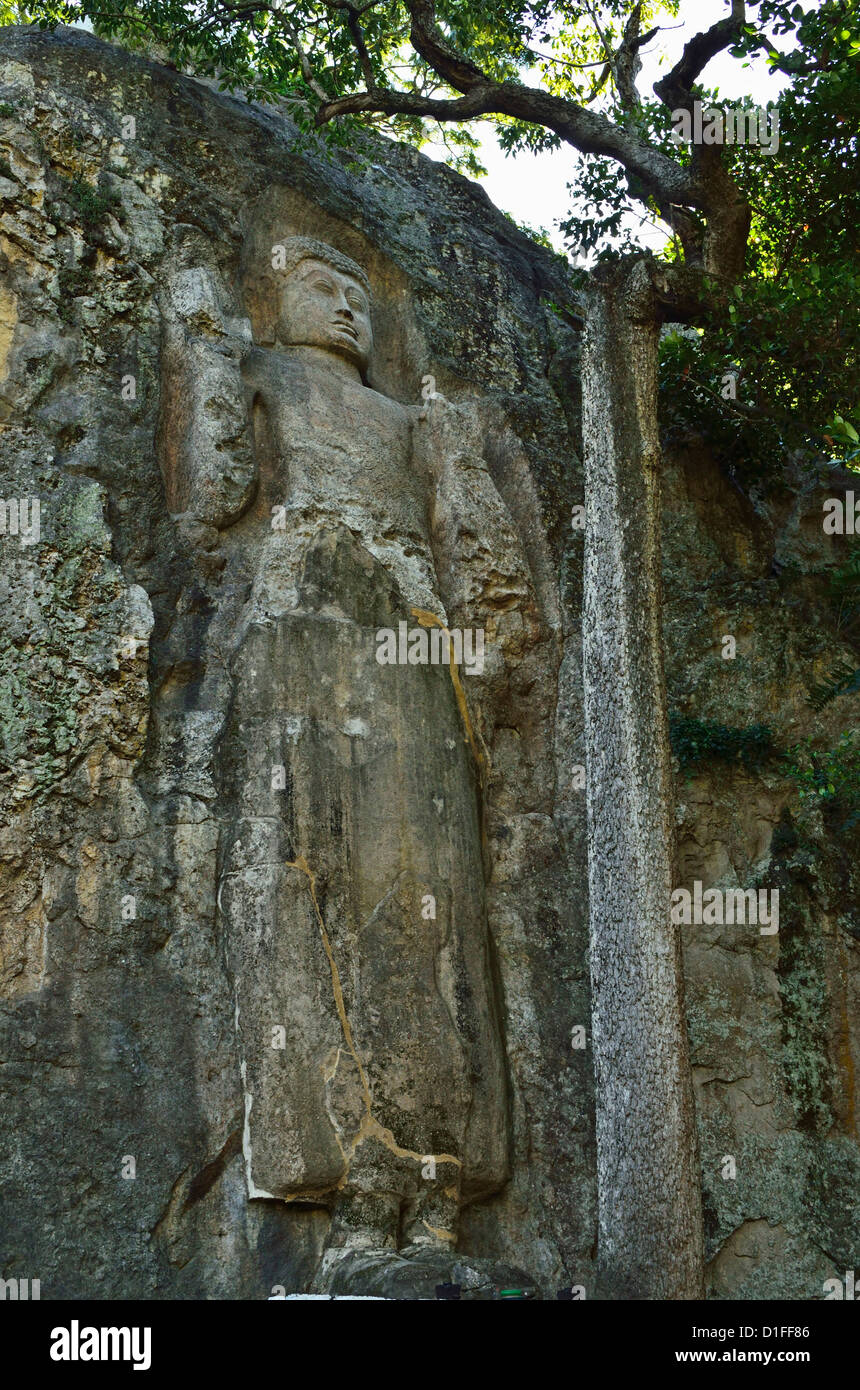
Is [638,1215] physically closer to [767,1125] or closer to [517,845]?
[767,1125]

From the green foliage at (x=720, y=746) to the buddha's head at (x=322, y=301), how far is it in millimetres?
3571

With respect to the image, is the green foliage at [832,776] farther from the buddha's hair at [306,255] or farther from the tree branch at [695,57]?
the buddha's hair at [306,255]

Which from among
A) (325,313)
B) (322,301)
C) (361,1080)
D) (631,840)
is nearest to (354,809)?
(361,1080)

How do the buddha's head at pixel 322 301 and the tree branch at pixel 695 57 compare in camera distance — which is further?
the buddha's head at pixel 322 301

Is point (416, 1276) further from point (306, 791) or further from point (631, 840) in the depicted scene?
point (306, 791)

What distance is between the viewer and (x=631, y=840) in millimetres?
6801

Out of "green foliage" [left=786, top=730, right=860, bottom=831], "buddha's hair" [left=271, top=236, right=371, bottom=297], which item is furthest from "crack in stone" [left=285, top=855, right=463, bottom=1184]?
"buddha's hair" [left=271, top=236, right=371, bottom=297]

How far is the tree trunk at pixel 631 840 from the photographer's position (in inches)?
245

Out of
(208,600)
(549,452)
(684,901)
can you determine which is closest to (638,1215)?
(684,901)

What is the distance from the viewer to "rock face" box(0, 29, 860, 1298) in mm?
6793

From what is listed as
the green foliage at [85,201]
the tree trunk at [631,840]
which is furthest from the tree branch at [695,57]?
the green foliage at [85,201]

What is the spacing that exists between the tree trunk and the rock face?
0.84 m

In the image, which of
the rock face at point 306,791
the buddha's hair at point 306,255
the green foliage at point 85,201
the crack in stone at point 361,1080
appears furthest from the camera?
the buddha's hair at point 306,255

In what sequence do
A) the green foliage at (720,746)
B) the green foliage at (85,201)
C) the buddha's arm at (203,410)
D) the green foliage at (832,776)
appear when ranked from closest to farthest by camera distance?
the green foliage at (832,776), the buddha's arm at (203,410), the green foliage at (720,746), the green foliage at (85,201)
